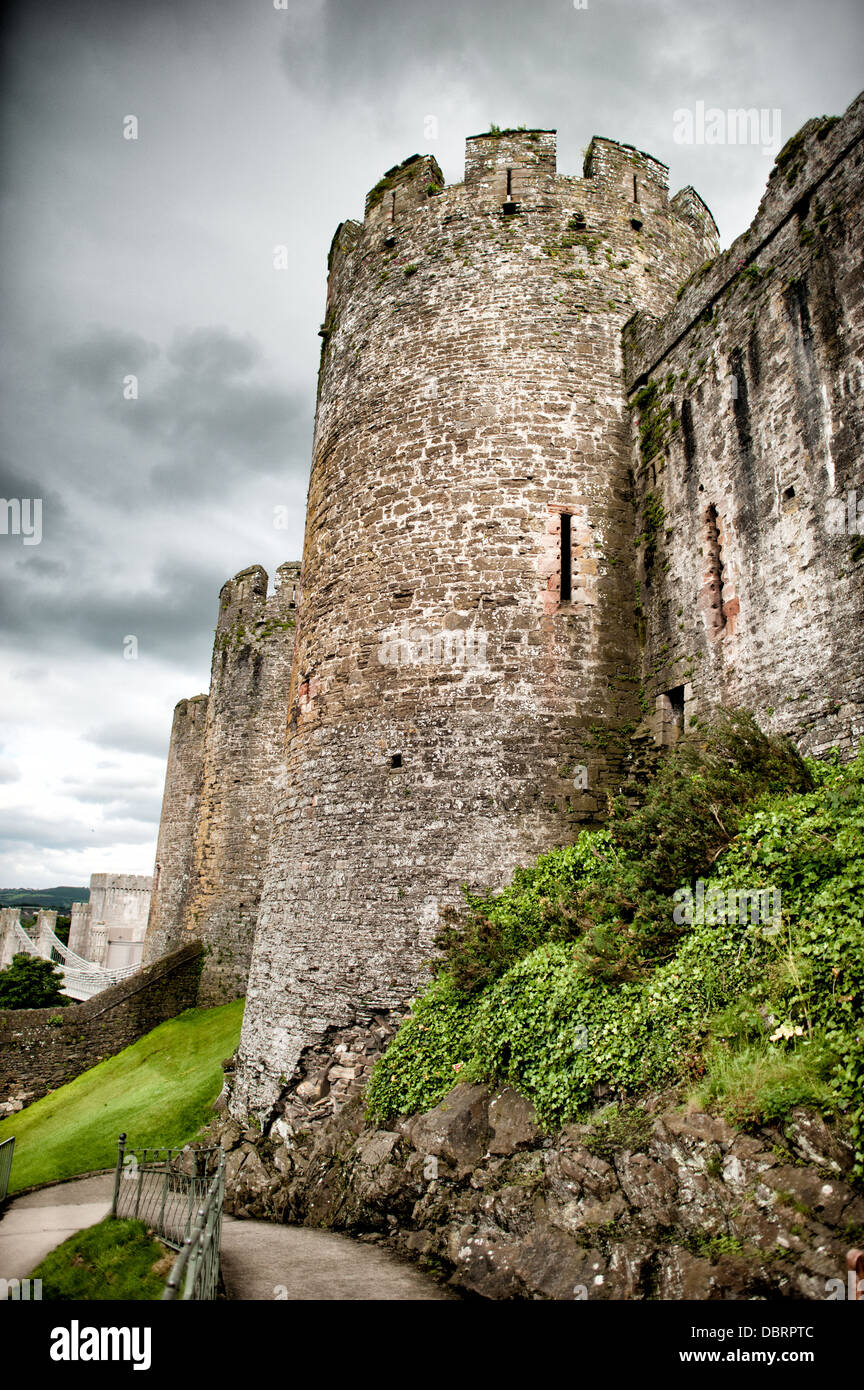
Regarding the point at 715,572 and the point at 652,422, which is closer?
the point at 715,572

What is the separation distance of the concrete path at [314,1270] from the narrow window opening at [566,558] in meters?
6.79

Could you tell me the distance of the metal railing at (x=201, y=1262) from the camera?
140 inches

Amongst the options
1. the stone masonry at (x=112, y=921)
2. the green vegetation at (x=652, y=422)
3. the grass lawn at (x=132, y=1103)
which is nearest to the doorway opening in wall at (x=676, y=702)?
the green vegetation at (x=652, y=422)

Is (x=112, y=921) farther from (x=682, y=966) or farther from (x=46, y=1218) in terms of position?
(x=682, y=966)

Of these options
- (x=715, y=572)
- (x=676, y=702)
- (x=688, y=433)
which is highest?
(x=688, y=433)

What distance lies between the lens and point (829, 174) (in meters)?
7.16

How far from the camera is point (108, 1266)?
21.6 ft

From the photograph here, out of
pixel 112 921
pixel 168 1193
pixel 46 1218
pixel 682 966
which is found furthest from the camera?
pixel 112 921

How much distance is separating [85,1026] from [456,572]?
15.2 metres

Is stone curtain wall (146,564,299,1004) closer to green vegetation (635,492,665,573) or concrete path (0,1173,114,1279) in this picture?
concrete path (0,1173,114,1279)

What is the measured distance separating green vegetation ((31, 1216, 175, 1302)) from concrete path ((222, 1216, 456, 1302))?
60 centimetres

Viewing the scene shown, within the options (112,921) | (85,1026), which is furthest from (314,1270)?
(112,921)

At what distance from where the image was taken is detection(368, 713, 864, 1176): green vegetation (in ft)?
14.1
